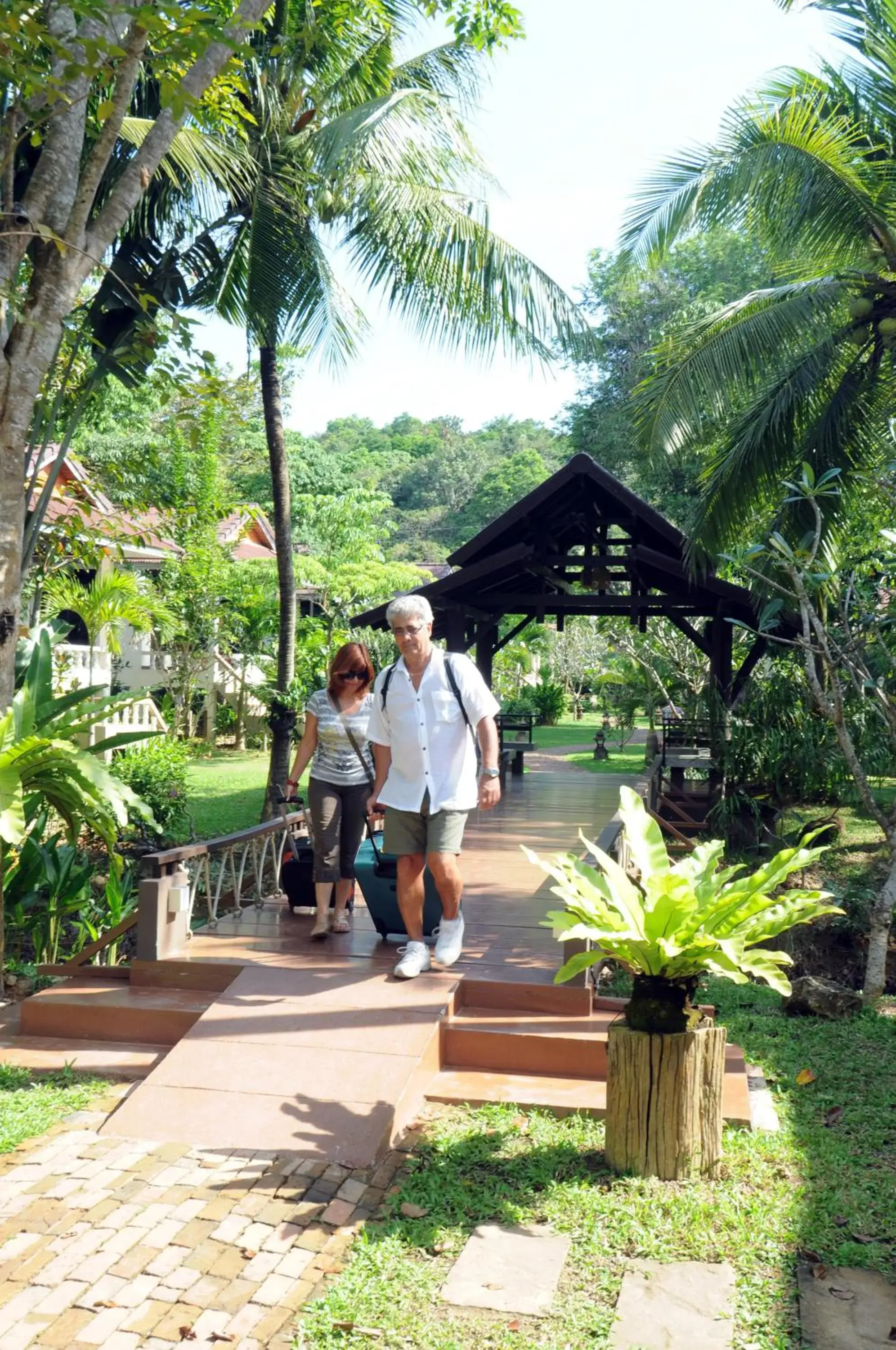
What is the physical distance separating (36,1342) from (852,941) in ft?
A: 24.2

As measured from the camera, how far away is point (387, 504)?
109 ft

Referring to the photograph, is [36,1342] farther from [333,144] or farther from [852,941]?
[333,144]

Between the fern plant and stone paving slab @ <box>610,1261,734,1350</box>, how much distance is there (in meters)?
0.93

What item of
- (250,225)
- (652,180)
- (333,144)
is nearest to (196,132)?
(333,144)

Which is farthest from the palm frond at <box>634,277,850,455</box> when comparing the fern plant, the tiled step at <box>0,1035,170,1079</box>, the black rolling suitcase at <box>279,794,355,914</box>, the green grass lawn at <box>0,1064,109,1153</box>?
the green grass lawn at <box>0,1064,109,1153</box>

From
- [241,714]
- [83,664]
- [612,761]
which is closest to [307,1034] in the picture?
[83,664]

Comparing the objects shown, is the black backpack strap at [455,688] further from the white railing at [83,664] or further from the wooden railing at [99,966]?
the white railing at [83,664]

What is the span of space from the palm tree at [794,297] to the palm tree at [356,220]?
1437 mm

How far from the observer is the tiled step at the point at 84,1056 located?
18.4 feet

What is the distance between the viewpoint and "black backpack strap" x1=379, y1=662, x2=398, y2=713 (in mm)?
5953

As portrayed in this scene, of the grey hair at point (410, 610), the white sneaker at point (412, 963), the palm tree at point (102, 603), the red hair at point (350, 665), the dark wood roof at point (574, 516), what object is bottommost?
the white sneaker at point (412, 963)

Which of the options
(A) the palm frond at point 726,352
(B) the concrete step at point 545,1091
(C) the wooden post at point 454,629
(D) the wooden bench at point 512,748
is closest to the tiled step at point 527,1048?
(B) the concrete step at point 545,1091

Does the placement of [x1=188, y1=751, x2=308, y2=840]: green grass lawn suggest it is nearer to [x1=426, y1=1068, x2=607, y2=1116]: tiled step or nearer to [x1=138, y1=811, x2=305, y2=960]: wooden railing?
[x1=138, y1=811, x2=305, y2=960]: wooden railing

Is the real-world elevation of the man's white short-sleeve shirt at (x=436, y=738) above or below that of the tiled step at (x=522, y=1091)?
above
